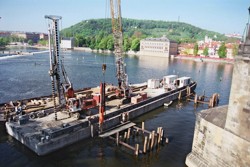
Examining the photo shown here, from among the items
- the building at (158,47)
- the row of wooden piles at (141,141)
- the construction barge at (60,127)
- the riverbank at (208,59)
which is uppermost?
the building at (158,47)

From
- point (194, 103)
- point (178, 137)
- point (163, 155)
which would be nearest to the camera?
point (163, 155)

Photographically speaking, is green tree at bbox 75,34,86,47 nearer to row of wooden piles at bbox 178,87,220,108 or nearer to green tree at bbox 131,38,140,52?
green tree at bbox 131,38,140,52

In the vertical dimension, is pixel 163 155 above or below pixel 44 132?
below

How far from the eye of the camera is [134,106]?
3597 cm

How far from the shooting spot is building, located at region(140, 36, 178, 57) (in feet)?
500

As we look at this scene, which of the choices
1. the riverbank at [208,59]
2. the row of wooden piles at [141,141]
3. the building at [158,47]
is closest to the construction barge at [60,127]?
the row of wooden piles at [141,141]

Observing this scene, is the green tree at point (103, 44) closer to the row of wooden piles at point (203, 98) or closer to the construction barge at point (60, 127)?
the row of wooden piles at point (203, 98)

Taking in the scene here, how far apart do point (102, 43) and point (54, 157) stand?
478 ft

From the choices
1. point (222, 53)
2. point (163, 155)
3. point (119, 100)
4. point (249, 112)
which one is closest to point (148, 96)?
point (119, 100)

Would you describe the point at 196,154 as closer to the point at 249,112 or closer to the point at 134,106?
the point at 249,112

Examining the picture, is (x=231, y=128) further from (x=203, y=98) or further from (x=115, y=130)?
(x=203, y=98)

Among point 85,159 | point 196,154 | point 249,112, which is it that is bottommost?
point 85,159

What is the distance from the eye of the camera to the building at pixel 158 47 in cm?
15238

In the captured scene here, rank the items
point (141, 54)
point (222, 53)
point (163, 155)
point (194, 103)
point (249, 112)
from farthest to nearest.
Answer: point (141, 54)
point (222, 53)
point (194, 103)
point (163, 155)
point (249, 112)
